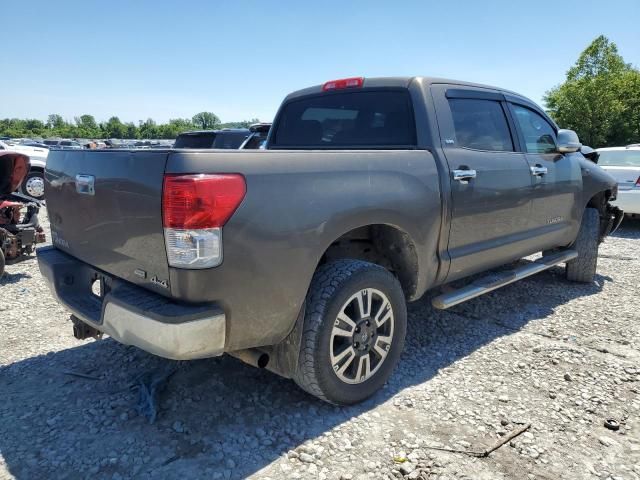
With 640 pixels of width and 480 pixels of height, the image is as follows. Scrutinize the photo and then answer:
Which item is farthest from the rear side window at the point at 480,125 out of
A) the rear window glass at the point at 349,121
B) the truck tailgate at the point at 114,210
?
the truck tailgate at the point at 114,210

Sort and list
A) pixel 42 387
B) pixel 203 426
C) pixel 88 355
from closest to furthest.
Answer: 1. pixel 203 426
2. pixel 42 387
3. pixel 88 355

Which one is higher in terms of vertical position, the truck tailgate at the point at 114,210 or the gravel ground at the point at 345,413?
the truck tailgate at the point at 114,210

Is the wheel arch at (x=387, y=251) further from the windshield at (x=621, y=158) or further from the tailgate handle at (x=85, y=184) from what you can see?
the windshield at (x=621, y=158)

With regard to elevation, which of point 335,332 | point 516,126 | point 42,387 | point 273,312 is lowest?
point 42,387

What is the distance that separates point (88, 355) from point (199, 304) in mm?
1888

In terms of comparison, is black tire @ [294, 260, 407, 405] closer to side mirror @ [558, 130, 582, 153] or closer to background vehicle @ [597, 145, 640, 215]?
side mirror @ [558, 130, 582, 153]

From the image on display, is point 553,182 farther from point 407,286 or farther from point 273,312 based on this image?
point 273,312

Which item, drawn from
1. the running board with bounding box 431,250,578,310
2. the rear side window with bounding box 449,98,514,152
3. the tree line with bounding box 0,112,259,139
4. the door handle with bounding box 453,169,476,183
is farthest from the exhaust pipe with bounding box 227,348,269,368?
the tree line with bounding box 0,112,259,139

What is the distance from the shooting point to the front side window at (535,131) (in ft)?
14.0

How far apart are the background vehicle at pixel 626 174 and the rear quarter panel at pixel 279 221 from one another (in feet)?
24.9

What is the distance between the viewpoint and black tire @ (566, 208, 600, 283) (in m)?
5.19

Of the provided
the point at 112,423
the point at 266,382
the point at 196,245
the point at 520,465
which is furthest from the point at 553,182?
the point at 112,423

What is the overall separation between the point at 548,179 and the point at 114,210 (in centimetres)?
362

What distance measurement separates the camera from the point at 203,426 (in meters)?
2.63
